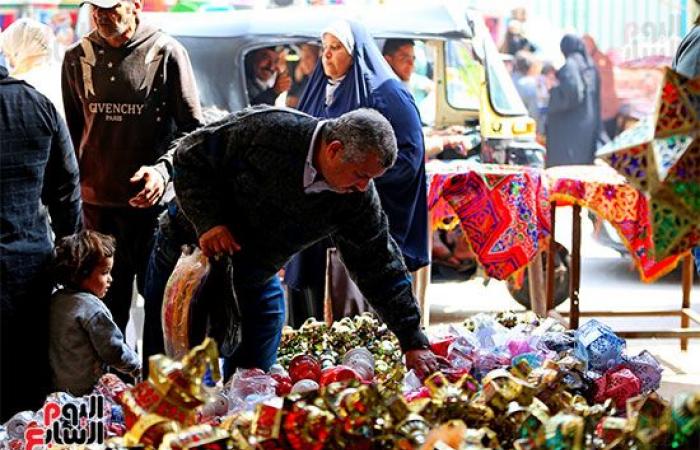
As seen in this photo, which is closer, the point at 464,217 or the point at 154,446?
the point at 154,446

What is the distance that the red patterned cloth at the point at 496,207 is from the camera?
548 centimetres

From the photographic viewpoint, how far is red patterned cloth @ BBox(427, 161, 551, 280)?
548 cm

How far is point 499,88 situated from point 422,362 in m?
4.39

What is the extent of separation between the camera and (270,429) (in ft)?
6.88

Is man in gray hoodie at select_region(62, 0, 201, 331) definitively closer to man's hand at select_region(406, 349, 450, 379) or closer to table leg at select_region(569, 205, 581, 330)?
man's hand at select_region(406, 349, 450, 379)

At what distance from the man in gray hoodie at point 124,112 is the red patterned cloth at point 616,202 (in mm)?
1875

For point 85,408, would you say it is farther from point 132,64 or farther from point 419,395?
point 132,64

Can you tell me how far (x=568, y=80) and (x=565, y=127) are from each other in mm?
414

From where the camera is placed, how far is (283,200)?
3125 millimetres

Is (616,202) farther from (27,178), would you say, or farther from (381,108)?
(27,178)

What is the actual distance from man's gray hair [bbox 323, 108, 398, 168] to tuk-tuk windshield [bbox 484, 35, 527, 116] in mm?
4372

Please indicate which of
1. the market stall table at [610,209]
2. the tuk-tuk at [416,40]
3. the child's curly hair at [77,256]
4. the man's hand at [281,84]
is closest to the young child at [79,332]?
the child's curly hair at [77,256]

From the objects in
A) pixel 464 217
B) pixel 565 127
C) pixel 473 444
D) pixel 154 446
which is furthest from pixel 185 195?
pixel 565 127

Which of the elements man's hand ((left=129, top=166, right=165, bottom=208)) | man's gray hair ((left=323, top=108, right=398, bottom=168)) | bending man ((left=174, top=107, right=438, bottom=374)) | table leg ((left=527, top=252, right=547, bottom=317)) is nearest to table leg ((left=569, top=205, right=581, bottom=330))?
table leg ((left=527, top=252, right=547, bottom=317))
